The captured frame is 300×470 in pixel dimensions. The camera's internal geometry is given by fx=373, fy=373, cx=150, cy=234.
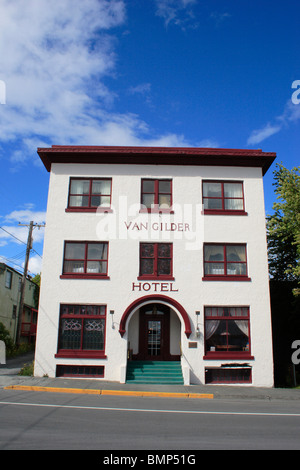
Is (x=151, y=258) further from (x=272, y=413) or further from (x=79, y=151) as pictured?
(x=272, y=413)

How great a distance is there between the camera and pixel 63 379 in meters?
16.0

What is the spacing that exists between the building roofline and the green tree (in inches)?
88.7

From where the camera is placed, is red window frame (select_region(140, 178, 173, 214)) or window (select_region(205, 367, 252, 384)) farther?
red window frame (select_region(140, 178, 173, 214))

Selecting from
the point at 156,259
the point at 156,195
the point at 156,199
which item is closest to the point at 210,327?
the point at 156,259

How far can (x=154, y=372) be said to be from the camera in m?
16.4

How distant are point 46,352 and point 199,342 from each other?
269 inches

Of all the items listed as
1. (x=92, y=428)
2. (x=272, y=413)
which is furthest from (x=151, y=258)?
(x=92, y=428)

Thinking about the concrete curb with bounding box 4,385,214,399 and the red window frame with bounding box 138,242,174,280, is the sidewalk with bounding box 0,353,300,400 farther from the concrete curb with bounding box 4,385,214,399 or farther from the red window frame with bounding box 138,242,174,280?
the red window frame with bounding box 138,242,174,280

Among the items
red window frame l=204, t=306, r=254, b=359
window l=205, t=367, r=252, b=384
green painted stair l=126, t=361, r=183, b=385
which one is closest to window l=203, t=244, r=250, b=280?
red window frame l=204, t=306, r=254, b=359

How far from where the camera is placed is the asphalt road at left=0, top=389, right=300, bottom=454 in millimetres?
6930

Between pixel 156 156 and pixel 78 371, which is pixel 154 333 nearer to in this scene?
pixel 78 371

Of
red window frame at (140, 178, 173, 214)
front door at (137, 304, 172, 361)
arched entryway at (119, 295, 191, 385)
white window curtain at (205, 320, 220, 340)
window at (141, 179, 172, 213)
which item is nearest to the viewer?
arched entryway at (119, 295, 191, 385)

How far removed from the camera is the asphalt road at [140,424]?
22.7 feet

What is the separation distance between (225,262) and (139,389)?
696 centimetres
